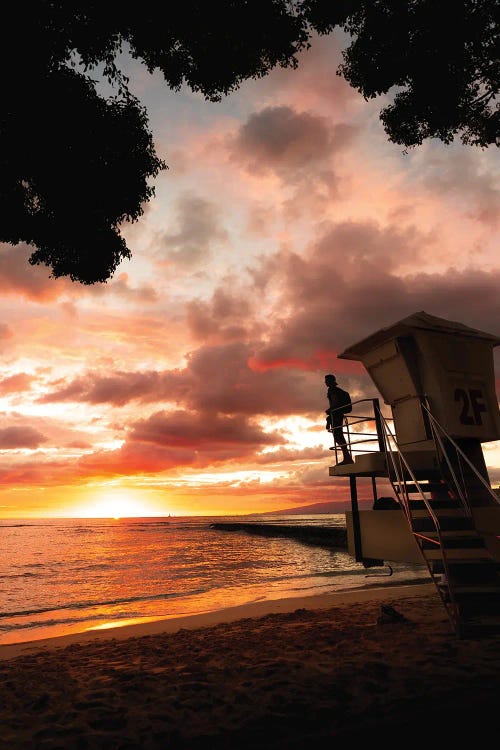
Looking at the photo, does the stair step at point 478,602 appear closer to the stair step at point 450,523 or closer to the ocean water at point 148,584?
the stair step at point 450,523

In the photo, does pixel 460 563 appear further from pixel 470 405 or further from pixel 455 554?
pixel 470 405

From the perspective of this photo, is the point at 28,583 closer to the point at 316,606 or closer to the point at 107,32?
the point at 316,606

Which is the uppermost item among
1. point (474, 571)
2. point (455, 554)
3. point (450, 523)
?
point (450, 523)

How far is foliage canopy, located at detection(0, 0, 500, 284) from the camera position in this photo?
7.19 metres

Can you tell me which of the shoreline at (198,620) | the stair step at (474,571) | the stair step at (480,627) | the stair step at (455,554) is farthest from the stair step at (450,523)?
the shoreline at (198,620)

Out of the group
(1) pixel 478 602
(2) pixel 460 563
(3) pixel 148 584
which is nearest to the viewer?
(1) pixel 478 602

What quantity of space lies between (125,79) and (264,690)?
9779 mm

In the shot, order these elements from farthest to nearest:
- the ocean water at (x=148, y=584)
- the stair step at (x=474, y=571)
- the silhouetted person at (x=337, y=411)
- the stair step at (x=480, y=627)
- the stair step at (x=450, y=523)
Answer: the ocean water at (x=148, y=584), the silhouetted person at (x=337, y=411), the stair step at (x=450, y=523), the stair step at (x=474, y=571), the stair step at (x=480, y=627)

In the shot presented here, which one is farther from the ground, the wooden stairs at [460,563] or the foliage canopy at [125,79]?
the foliage canopy at [125,79]

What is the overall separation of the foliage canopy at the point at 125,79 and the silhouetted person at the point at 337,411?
543 cm

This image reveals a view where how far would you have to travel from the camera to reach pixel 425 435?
370 inches

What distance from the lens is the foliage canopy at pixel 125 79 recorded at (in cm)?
719

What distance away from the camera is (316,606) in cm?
1329

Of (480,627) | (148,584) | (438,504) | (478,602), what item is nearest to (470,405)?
(438,504)
